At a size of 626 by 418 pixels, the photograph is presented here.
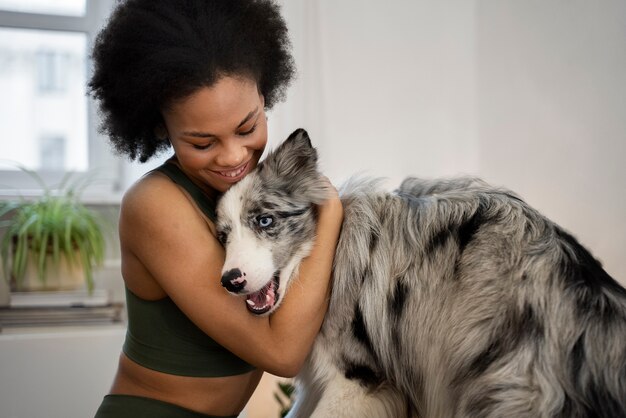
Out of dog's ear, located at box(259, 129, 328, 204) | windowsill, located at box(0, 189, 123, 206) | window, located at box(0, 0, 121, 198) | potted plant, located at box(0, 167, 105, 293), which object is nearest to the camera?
dog's ear, located at box(259, 129, 328, 204)

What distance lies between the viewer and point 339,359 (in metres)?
1.45

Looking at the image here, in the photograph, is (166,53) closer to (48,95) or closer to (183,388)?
(183,388)

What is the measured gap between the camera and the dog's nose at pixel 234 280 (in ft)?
4.48

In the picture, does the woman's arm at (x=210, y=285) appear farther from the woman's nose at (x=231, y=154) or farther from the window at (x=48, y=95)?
Result: the window at (x=48, y=95)

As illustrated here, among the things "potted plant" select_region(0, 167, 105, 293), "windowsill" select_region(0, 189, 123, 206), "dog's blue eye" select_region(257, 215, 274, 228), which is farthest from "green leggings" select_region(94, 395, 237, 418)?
"windowsill" select_region(0, 189, 123, 206)

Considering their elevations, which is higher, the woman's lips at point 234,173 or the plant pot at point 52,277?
the woman's lips at point 234,173

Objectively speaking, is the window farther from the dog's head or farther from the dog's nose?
the dog's nose

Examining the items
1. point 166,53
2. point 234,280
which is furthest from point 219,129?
point 234,280

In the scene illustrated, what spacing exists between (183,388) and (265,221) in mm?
431

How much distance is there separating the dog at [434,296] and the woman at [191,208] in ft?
0.19

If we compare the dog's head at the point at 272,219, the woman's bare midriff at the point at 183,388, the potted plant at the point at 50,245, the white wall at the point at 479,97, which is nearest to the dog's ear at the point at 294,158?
the dog's head at the point at 272,219

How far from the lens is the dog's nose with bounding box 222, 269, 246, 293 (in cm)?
137

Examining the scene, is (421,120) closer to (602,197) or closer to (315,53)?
(315,53)

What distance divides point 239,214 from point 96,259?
1629 mm
